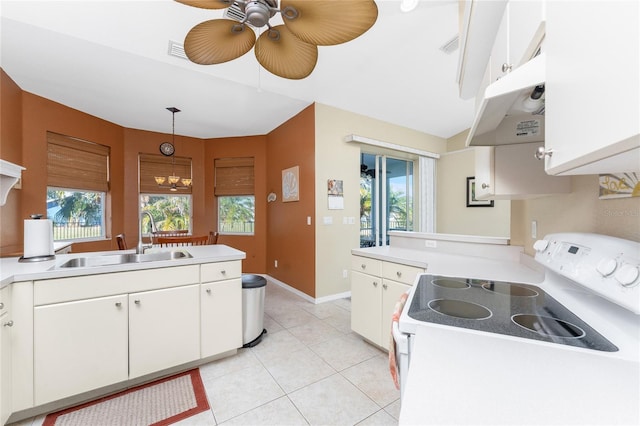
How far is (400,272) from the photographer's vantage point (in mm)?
1956

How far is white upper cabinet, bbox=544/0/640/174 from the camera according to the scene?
1.25ft

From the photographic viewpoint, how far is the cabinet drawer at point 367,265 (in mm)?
2145

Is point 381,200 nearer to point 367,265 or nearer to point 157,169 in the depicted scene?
point 367,265

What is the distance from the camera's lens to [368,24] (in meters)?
1.34

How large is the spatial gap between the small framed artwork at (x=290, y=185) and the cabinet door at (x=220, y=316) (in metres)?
1.98

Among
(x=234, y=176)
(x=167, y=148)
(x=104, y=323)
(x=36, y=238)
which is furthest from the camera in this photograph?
(x=234, y=176)

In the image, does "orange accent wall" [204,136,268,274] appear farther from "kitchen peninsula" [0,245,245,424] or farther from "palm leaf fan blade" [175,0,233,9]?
"palm leaf fan blade" [175,0,233,9]

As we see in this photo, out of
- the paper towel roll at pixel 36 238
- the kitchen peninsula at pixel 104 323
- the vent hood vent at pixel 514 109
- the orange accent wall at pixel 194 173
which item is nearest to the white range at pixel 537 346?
the vent hood vent at pixel 514 109

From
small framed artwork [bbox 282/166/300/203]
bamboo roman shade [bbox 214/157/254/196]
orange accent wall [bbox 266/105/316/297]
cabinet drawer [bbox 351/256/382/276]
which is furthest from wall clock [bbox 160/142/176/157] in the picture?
cabinet drawer [bbox 351/256/382/276]

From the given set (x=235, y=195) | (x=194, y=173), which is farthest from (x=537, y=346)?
(x=194, y=173)

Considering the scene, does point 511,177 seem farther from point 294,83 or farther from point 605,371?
point 294,83

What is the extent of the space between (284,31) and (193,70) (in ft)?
5.59

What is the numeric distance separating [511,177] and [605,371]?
42.4 inches

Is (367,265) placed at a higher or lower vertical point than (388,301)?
higher
